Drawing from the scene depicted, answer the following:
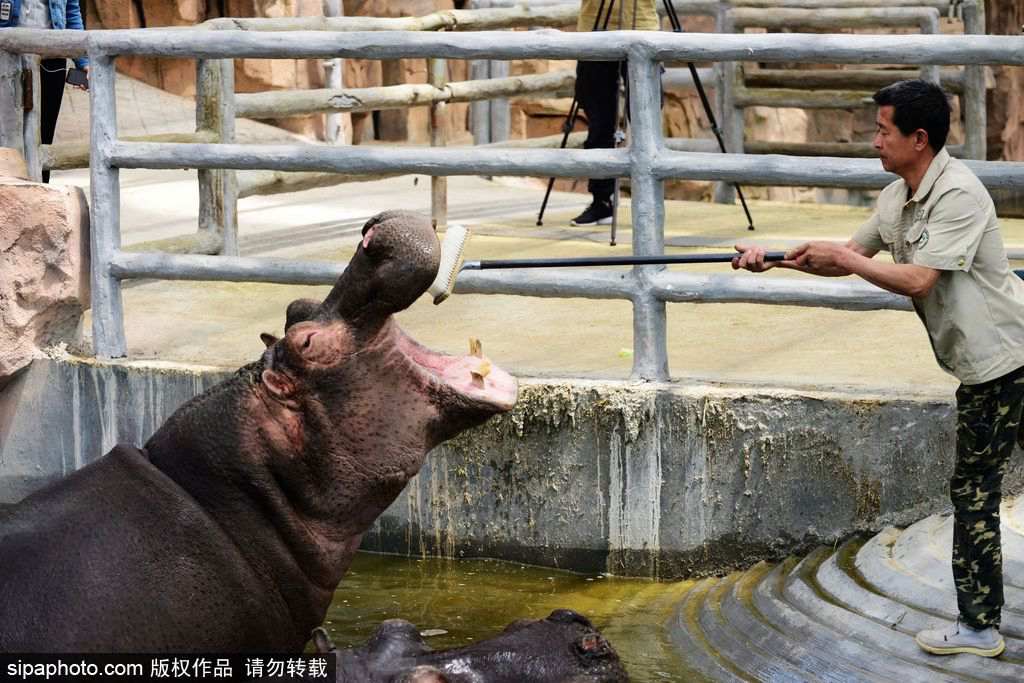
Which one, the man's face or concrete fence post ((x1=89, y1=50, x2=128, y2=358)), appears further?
concrete fence post ((x1=89, y1=50, x2=128, y2=358))

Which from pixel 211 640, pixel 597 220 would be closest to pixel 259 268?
pixel 211 640

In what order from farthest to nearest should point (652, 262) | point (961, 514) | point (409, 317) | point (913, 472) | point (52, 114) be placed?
point (52, 114) < point (409, 317) < point (913, 472) < point (652, 262) < point (961, 514)

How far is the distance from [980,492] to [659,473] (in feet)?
3.99

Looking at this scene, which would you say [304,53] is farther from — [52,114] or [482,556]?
[52,114]

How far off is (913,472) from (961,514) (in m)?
0.76

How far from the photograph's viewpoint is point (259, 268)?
480 centimetres

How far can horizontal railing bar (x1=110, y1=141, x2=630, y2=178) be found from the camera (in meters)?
4.52

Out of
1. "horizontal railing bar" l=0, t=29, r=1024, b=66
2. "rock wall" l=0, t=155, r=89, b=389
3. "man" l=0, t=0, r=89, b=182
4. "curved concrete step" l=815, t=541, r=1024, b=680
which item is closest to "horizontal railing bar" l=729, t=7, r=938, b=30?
"man" l=0, t=0, r=89, b=182

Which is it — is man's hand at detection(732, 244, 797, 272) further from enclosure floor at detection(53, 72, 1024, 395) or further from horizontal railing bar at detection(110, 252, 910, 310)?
enclosure floor at detection(53, 72, 1024, 395)

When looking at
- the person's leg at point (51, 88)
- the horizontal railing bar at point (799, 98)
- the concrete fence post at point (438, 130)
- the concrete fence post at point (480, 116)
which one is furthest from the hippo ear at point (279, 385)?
the concrete fence post at point (480, 116)

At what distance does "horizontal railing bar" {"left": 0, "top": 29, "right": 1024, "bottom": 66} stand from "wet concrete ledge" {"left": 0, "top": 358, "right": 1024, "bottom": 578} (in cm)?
94

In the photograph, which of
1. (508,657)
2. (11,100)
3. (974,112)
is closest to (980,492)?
(508,657)

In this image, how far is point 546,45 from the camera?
4.52m

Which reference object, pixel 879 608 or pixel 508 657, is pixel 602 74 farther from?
pixel 508 657
